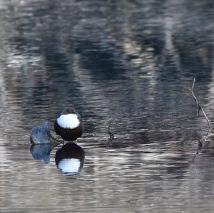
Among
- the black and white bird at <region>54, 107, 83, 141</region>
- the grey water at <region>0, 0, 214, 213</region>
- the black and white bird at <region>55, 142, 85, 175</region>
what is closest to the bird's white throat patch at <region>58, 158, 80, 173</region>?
the black and white bird at <region>55, 142, 85, 175</region>

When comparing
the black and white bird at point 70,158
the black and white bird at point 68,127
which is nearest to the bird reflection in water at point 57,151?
the black and white bird at point 70,158

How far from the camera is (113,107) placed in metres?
16.5

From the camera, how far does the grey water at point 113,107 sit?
447 inches

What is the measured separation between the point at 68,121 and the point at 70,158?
0.81 meters

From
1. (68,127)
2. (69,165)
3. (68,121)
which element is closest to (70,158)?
(69,165)

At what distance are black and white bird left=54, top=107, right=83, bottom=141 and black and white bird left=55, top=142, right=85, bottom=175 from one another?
5.0 inches

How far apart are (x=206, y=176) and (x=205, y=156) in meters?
1.12

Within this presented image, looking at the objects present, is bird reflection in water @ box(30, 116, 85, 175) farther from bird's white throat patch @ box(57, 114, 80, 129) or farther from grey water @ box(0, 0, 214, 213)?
bird's white throat patch @ box(57, 114, 80, 129)

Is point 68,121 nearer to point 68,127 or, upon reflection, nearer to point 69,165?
point 68,127

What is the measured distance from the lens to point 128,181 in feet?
39.0

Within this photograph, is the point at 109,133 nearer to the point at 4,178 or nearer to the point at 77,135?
the point at 77,135

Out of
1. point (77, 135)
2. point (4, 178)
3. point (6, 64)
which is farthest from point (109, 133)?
point (6, 64)

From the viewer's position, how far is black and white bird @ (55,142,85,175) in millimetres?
12766

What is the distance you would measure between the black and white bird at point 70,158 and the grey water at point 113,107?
0.11m
